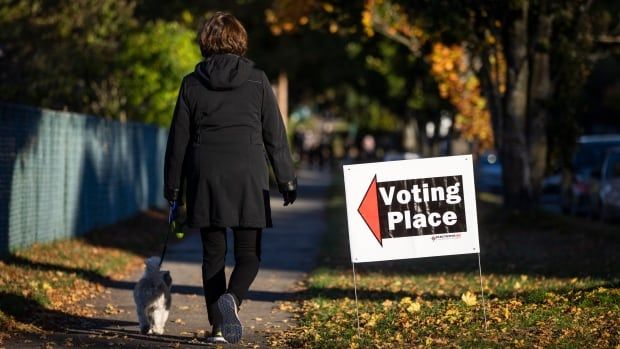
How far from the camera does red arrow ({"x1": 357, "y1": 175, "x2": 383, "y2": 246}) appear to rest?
8625mm

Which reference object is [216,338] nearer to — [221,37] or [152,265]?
[152,265]

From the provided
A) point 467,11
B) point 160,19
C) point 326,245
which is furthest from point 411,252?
point 160,19

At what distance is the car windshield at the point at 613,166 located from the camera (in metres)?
25.1

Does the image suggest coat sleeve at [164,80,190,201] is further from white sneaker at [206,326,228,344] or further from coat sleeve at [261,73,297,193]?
white sneaker at [206,326,228,344]

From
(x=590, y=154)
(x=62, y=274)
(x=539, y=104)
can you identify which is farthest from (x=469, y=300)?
(x=590, y=154)

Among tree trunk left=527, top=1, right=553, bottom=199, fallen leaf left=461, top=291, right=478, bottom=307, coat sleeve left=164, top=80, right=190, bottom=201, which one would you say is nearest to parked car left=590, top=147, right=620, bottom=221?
tree trunk left=527, top=1, right=553, bottom=199

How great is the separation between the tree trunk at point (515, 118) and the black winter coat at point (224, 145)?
1311 cm

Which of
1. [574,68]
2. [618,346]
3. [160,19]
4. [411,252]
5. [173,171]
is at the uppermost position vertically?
[160,19]

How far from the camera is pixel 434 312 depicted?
9578 millimetres

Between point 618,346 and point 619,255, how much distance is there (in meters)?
8.06

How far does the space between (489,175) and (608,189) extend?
746 inches

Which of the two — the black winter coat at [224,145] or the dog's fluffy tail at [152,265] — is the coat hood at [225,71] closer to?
the black winter coat at [224,145]

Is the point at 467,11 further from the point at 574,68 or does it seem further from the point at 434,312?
the point at 434,312

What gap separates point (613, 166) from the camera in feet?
82.9
